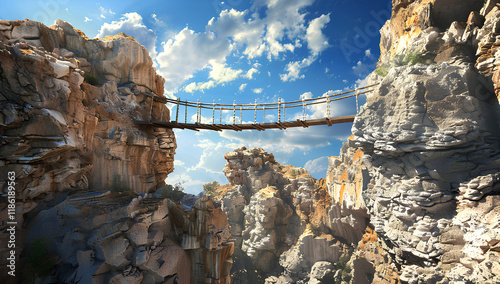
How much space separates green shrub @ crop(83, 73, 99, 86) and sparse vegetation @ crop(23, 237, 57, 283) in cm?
823

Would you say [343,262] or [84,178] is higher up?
[84,178]

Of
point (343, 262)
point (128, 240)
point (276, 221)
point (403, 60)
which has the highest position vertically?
point (403, 60)

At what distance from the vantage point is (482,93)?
959cm

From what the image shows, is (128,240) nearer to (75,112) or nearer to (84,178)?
(84,178)

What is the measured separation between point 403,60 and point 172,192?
16366 millimetres

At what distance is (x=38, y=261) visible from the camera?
7109mm

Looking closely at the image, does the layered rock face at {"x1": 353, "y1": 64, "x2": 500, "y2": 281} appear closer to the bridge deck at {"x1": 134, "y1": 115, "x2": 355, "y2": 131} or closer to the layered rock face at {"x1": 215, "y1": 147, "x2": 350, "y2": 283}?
the bridge deck at {"x1": 134, "y1": 115, "x2": 355, "y2": 131}

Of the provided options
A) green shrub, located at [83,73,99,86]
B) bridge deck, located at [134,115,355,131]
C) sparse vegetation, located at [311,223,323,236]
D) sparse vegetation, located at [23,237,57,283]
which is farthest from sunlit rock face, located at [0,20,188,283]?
sparse vegetation, located at [311,223,323,236]

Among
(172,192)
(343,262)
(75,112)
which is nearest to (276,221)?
(343,262)

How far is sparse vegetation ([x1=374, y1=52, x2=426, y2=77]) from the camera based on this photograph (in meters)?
11.4

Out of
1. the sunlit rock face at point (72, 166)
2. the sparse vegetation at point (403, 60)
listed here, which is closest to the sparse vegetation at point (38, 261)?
the sunlit rock face at point (72, 166)

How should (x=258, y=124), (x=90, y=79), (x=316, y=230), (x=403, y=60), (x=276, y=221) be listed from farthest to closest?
(x=276, y=221) < (x=316, y=230) < (x=258, y=124) < (x=403, y=60) < (x=90, y=79)

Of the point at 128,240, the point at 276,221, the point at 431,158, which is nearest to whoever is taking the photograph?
the point at 128,240

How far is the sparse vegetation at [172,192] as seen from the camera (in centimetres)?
1369
